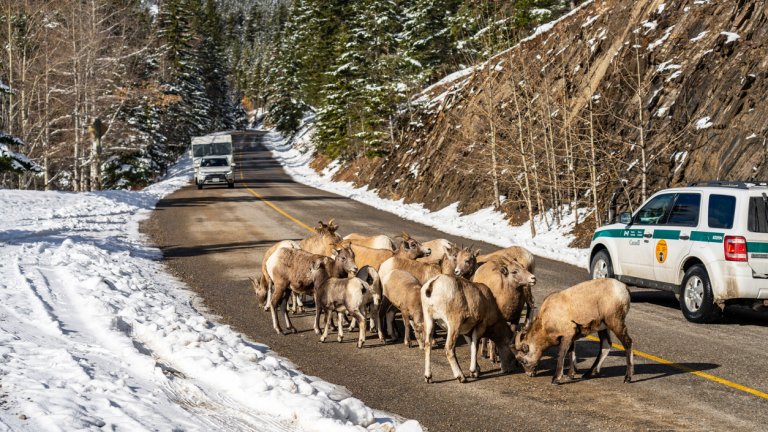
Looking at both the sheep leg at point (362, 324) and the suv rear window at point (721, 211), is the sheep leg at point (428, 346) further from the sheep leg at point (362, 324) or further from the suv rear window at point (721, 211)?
the suv rear window at point (721, 211)

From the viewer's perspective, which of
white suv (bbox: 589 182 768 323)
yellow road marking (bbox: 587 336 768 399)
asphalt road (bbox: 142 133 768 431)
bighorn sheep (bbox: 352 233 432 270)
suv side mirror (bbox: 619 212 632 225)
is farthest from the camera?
suv side mirror (bbox: 619 212 632 225)

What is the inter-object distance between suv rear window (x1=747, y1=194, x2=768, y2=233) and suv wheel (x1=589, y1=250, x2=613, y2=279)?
3240 mm

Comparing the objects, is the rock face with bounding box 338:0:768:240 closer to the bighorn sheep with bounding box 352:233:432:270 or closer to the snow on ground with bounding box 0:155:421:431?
the bighorn sheep with bounding box 352:233:432:270

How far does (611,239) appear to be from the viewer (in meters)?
13.8

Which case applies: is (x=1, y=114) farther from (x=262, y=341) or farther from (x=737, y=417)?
(x=737, y=417)

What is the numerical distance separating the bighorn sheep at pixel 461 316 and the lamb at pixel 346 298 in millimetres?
1484

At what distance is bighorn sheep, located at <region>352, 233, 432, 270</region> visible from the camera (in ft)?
38.0

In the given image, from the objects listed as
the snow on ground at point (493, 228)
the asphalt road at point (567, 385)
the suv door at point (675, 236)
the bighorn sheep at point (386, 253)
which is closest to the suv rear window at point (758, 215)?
the suv door at point (675, 236)

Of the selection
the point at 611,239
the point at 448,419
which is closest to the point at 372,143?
the point at 611,239

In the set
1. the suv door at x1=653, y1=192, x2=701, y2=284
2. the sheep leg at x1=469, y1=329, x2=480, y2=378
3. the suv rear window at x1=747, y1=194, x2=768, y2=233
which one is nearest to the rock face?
the suv door at x1=653, y1=192, x2=701, y2=284

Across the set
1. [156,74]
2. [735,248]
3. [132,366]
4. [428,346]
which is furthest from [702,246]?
[156,74]

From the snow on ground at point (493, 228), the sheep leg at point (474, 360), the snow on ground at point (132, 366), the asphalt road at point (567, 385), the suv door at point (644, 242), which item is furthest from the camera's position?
the snow on ground at point (493, 228)

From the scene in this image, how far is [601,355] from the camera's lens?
27.6 feet

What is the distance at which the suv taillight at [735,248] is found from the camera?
1081 cm
